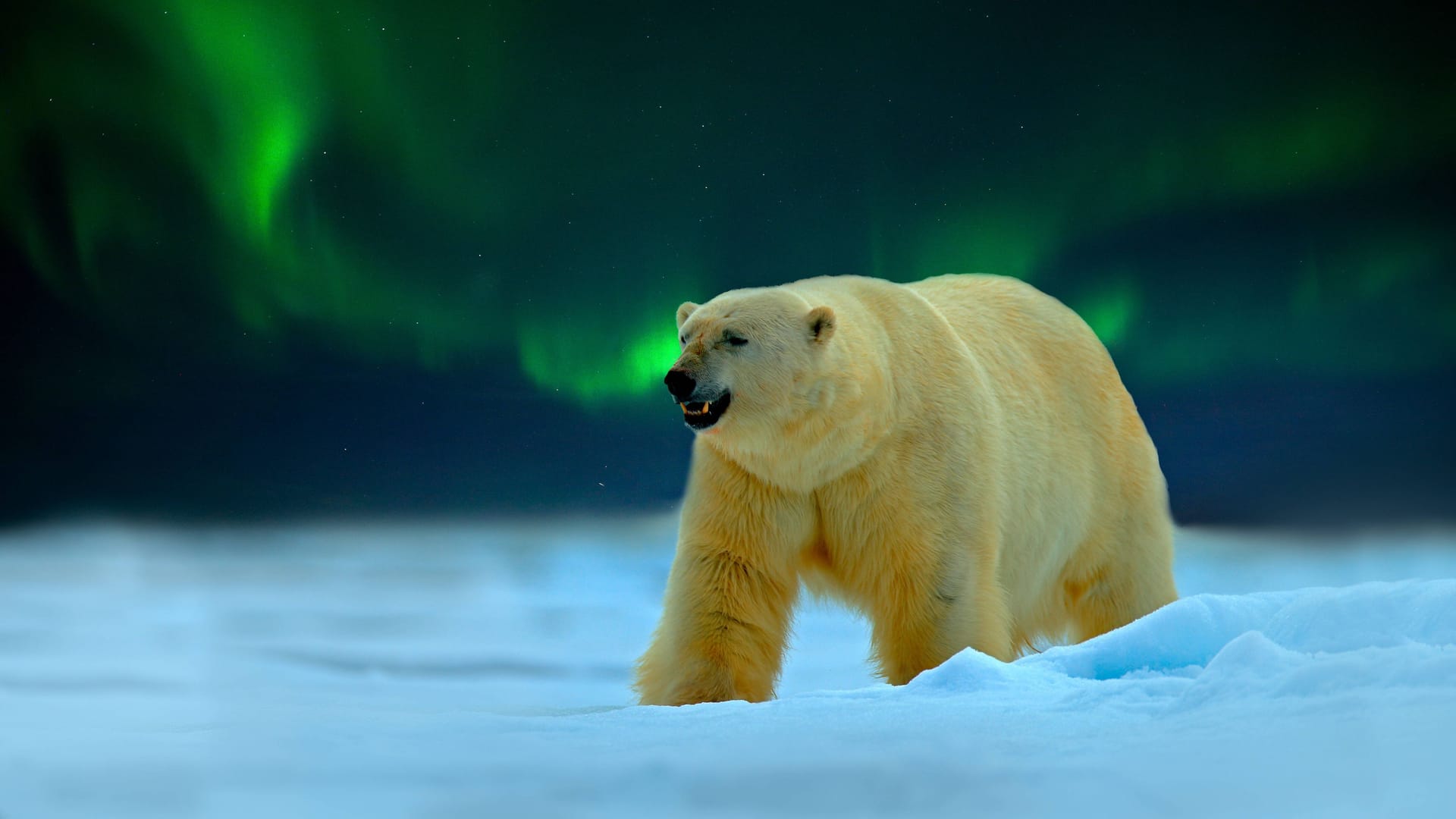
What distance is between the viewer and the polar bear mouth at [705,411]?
22.8 feet

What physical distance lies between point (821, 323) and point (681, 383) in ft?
2.64

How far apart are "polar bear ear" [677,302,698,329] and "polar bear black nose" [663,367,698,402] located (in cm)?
81

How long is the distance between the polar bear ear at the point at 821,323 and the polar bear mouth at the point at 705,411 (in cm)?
56

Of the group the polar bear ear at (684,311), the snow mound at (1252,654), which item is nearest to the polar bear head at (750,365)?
the polar bear ear at (684,311)

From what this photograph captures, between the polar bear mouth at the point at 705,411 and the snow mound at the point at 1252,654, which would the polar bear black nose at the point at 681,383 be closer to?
the polar bear mouth at the point at 705,411

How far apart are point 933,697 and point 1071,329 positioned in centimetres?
510

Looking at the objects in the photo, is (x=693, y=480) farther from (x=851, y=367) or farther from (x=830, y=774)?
(x=830, y=774)

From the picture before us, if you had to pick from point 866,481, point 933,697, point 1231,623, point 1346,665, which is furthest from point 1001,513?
point 1346,665

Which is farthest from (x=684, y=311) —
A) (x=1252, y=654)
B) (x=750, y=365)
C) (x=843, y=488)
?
(x=1252, y=654)

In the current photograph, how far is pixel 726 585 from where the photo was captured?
747cm

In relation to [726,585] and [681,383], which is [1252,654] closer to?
[681,383]

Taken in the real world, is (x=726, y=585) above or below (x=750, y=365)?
below

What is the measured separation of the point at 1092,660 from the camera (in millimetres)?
5848

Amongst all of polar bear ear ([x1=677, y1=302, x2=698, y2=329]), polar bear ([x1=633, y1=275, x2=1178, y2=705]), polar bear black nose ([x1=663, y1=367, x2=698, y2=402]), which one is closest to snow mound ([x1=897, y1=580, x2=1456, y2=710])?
polar bear ([x1=633, y1=275, x2=1178, y2=705])
